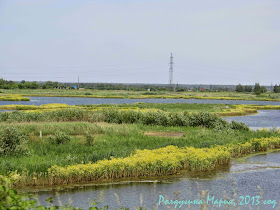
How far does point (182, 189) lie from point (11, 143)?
424 inches

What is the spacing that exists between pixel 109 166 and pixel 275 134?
17.9 metres

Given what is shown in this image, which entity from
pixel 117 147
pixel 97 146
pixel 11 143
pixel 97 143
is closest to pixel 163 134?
pixel 97 143

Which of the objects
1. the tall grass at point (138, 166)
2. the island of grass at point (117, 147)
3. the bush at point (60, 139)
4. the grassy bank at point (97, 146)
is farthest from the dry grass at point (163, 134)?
the bush at point (60, 139)

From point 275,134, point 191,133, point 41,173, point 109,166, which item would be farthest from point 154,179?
point 275,134

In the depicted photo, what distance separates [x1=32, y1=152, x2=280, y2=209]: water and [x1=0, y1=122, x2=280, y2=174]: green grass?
2316 mm

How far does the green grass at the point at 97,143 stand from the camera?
18.2 m

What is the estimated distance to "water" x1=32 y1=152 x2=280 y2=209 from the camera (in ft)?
48.1

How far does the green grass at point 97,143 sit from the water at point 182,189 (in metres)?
2.32

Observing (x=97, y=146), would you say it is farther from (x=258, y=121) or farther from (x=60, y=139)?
(x=258, y=121)

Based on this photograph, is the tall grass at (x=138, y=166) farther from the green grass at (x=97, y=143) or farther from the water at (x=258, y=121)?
the water at (x=258, y=121)

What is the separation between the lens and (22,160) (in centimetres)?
1870

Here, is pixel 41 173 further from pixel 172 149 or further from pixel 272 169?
pixel 272 169

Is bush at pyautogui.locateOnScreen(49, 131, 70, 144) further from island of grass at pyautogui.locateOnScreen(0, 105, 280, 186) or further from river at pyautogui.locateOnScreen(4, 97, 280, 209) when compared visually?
river at pyautogui.locateOnScreen(4, 97, 280, 209)

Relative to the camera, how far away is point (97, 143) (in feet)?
79.1
